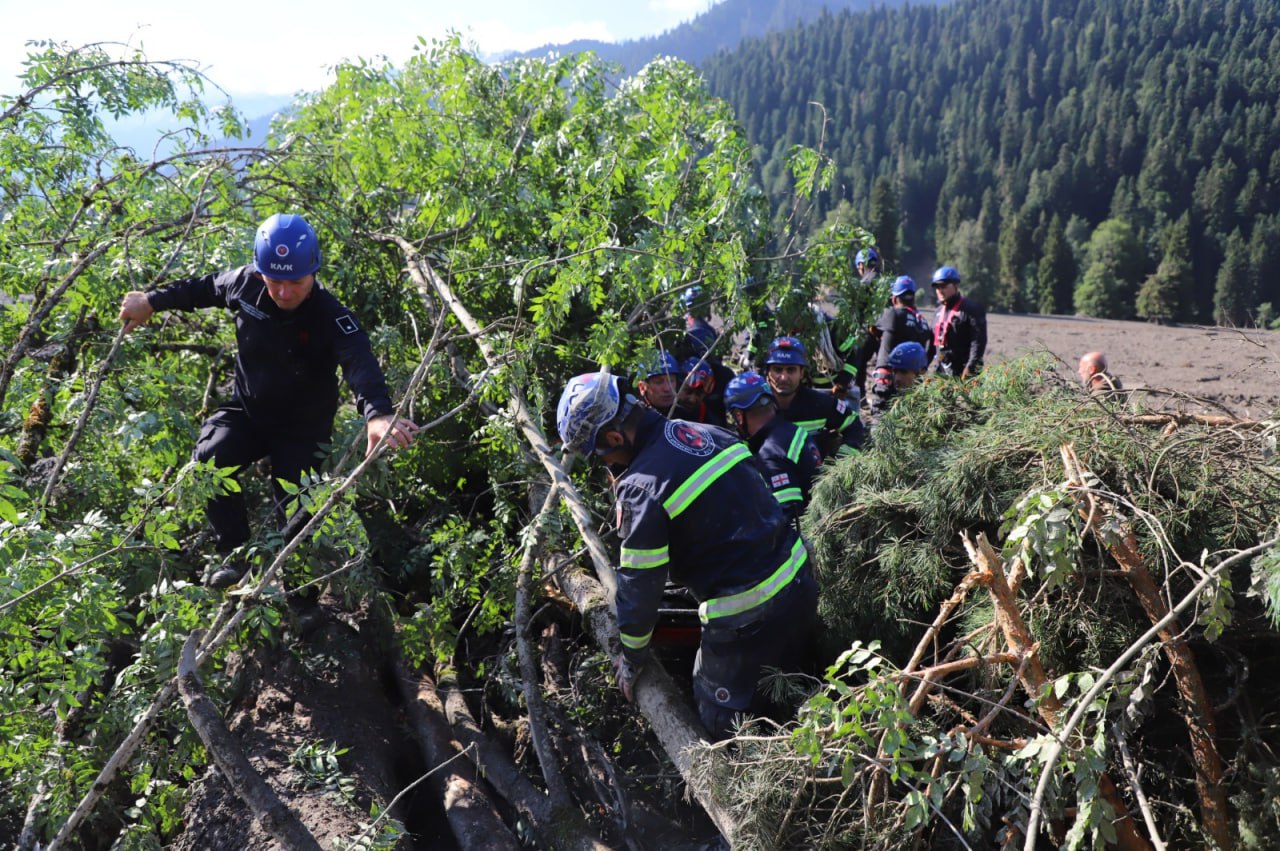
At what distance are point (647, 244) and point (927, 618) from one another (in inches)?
95.6

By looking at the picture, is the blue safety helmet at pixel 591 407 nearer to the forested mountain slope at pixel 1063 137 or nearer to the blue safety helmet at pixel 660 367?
the blue safety helmet at pixel 660 367

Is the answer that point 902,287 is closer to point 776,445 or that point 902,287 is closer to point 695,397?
point 695,397

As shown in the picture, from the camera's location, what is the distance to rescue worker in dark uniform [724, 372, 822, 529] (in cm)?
408

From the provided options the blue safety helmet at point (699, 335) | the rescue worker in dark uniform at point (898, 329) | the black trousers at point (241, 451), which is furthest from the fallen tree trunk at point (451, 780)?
the rescue worker in dark uniform at point (898, 329)

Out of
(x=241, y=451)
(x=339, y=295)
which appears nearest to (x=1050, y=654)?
(x=241, y=451)

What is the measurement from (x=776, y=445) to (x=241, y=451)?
248cm

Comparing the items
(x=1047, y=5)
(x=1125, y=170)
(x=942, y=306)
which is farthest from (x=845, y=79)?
(x=942, y=306)

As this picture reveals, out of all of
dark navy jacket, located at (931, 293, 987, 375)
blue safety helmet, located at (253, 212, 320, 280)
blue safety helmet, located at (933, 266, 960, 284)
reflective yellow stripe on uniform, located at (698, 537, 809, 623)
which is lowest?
dark navy jacket, located at (931, 293, 987, 375)

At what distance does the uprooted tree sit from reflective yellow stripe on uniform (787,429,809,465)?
0.42 meters

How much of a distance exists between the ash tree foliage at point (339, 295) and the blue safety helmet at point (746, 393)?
50 cm

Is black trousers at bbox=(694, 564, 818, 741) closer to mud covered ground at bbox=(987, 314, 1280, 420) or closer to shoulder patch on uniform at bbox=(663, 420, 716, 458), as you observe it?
shoulder patch on uniform at bbox=(663, 420, 716, 458)

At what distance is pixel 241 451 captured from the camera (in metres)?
3.72

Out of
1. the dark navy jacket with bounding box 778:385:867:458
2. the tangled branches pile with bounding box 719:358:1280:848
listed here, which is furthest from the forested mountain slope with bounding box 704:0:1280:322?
the tangled branches pile with bounding box 719:358:1280:848

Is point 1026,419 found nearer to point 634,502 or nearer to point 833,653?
point 833,653
